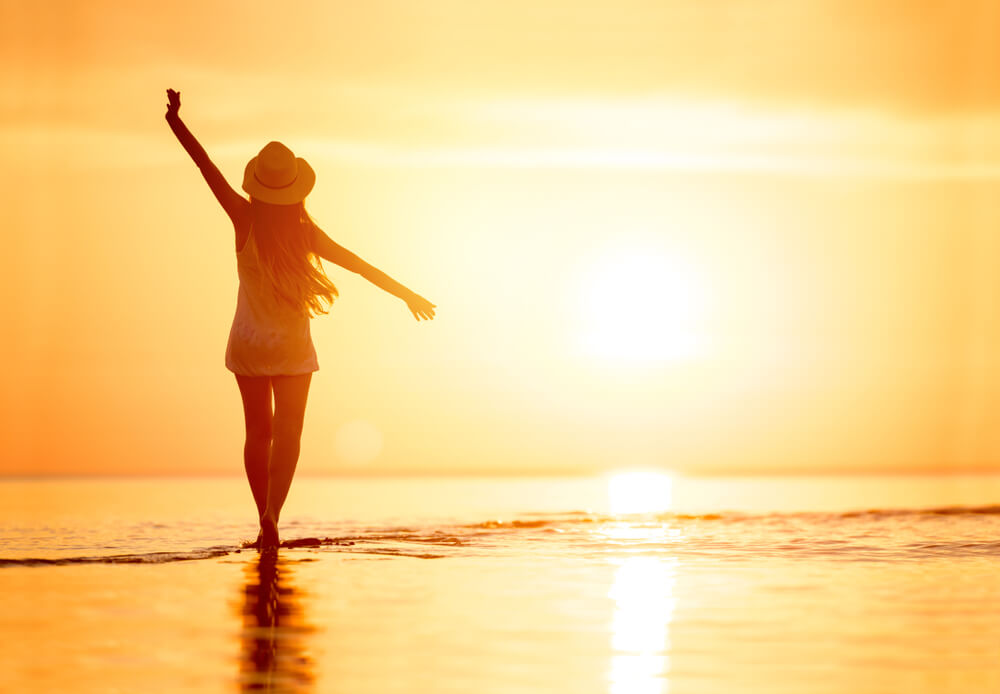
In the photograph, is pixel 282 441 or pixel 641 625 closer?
pixel 641 625

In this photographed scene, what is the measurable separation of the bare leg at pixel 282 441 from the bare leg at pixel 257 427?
3.2 inches

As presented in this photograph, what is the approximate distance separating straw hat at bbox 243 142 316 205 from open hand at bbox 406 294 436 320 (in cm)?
116

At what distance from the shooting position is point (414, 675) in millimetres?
4418

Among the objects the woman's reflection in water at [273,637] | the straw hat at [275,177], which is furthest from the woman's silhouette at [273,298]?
the woman's reflection in water at [273,637]

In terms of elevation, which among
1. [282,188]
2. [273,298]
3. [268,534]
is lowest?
[268,534]

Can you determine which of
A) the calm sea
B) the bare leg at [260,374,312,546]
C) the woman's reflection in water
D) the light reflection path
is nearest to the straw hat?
the bare leg at [260,374,312,546]

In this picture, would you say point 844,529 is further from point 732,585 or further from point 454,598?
point 454,598

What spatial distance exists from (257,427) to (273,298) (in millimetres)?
998

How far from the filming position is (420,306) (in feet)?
31.7

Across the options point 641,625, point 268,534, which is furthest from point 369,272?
point 641,625

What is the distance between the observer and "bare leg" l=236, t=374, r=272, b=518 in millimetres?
9703

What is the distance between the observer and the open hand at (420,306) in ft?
31.6

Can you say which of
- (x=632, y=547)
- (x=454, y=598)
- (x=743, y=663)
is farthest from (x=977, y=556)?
(x=743, y=663)

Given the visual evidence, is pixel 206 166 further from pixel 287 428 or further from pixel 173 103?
pixel 287 428
